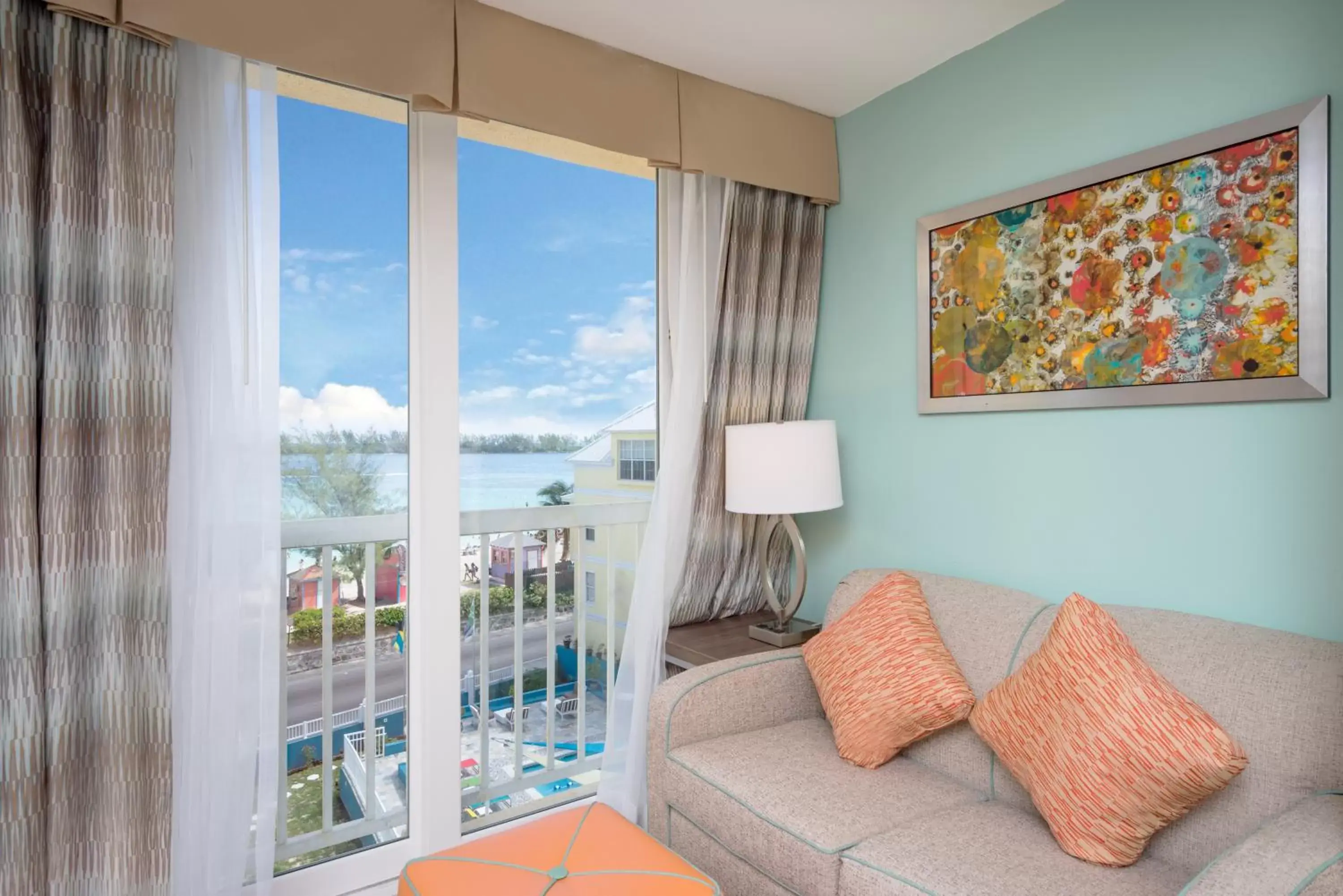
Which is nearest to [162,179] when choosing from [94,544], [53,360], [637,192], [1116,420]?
[53,360]

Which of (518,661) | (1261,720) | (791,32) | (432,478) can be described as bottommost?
(518,661)

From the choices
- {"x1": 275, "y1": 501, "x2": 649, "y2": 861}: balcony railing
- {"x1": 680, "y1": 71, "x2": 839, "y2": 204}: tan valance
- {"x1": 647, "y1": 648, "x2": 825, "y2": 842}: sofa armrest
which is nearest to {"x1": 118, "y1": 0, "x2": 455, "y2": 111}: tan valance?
{"x1": 680, "y1": 71, "x2": 839, "y2": 204}: tan valance

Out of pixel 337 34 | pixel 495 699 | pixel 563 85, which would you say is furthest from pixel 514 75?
pixel 495 699

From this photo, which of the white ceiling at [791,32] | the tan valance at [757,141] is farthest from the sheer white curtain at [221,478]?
the tan valance at [757,141]

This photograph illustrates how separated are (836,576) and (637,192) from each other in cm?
160

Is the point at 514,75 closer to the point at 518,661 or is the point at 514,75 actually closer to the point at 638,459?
the point at 638,459

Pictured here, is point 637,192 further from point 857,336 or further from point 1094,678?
point 1094,678

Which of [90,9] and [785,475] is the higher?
[90,9]

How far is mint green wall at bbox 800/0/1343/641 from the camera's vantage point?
1677 mm

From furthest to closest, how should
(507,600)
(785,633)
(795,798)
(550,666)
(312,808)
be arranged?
(550,666), (507,600), (785,633), (312,808), (795,798)

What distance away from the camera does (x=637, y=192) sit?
111 inches

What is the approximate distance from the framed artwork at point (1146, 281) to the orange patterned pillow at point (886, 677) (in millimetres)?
677

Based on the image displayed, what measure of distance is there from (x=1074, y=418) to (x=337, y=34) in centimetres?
214

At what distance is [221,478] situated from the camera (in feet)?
5.97
